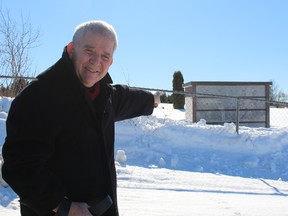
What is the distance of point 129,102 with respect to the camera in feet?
8.23

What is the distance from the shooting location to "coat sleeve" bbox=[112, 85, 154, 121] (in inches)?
94.1

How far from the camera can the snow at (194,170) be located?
4.38m

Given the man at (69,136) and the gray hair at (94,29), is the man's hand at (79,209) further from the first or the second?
the gray hair at (94,29)

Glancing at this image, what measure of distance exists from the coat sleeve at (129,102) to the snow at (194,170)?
178cm

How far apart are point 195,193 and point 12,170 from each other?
3.92 m

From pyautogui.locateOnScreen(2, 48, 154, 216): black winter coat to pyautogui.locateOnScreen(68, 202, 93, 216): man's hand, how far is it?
0.07m

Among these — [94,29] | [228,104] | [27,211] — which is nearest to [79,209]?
[27,211]

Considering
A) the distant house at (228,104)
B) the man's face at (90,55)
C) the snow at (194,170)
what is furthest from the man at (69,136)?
the distant house at (228,104)

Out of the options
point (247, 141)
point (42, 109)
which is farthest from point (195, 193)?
point (247, 141)

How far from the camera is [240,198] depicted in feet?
16.1

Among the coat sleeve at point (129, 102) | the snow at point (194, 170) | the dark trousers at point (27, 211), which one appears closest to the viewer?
the dark trousers at point (27, 211)

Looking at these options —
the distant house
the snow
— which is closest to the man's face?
the snow

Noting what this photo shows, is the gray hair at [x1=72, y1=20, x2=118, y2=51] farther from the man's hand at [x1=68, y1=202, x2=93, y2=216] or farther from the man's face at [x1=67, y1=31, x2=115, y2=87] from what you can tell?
the man's hand at [x1=68, y1=202, x2=93, y2=216]

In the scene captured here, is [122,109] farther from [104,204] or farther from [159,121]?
[159,121]
